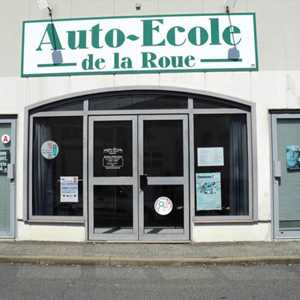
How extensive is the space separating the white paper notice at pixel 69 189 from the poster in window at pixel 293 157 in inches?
169

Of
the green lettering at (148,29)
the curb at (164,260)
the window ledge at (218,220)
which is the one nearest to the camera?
the curb at (164,260)

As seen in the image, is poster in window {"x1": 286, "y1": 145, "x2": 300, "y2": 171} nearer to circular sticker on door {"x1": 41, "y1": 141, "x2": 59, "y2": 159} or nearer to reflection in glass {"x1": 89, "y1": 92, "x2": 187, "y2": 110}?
reflection in glass {"x1": 89, "y1": 92, "x2": 187, "y2": 110}

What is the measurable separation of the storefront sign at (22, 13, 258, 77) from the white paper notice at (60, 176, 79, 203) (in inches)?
84.3

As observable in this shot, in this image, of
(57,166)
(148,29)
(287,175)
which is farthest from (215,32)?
(57,166)

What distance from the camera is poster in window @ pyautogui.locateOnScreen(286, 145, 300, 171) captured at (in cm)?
1102

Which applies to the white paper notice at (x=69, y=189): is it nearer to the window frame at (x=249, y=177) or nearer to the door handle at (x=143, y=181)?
the door handle at (x=143, y=181)

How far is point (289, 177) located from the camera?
36.1ft

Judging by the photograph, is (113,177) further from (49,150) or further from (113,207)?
(49,150)

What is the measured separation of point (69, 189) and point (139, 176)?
146 cm

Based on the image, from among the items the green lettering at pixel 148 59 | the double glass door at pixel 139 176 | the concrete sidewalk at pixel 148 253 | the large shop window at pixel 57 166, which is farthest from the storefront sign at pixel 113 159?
the green lettering at pixel 148 59

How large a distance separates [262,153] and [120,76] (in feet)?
10.6

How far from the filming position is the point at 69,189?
11078 millimetres

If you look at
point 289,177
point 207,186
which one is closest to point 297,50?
point 289,177

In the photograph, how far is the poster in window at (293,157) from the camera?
36.1 feet
